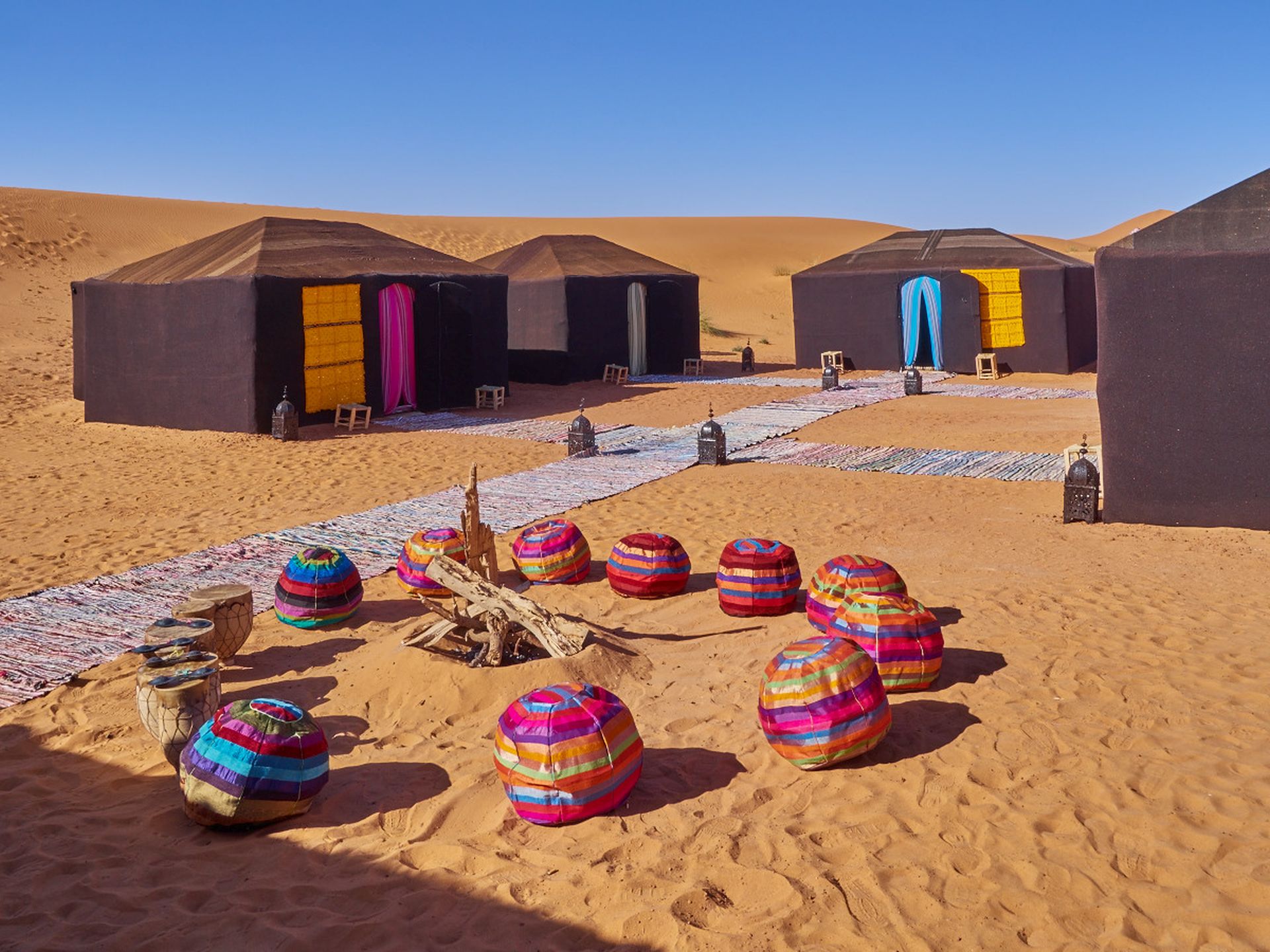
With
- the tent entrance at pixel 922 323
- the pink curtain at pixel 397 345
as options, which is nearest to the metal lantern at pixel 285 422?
the pink curtain at pixel 397 345

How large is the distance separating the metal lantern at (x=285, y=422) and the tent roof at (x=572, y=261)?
8416 mm

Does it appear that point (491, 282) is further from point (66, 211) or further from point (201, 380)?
point (66, 211)

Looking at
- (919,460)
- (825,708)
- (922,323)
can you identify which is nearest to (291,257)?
(919,460)

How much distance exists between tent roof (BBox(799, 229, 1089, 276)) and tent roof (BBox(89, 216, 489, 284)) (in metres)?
8.88

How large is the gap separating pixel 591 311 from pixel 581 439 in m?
9.44

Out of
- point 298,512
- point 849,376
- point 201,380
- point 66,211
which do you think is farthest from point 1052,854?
point 66,211

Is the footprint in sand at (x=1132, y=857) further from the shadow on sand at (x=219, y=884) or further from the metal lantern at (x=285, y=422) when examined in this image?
the metal lantern at (x=285, y=422)

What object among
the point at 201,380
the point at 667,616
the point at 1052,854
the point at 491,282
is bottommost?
the point at 1052,854

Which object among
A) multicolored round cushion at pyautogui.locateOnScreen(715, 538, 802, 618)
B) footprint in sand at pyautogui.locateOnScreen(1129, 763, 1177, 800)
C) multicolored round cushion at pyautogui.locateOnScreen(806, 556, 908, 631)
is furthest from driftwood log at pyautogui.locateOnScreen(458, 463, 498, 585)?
footprint in sand at pyautogui.locateOnScreen(1129, 763, 1177, 800)

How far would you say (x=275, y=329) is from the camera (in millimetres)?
15320

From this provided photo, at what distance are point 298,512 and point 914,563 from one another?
5855 mm

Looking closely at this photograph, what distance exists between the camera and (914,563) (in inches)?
332

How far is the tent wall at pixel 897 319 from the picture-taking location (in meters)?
21.7

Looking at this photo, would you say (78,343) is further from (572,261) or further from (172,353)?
(572,261)
